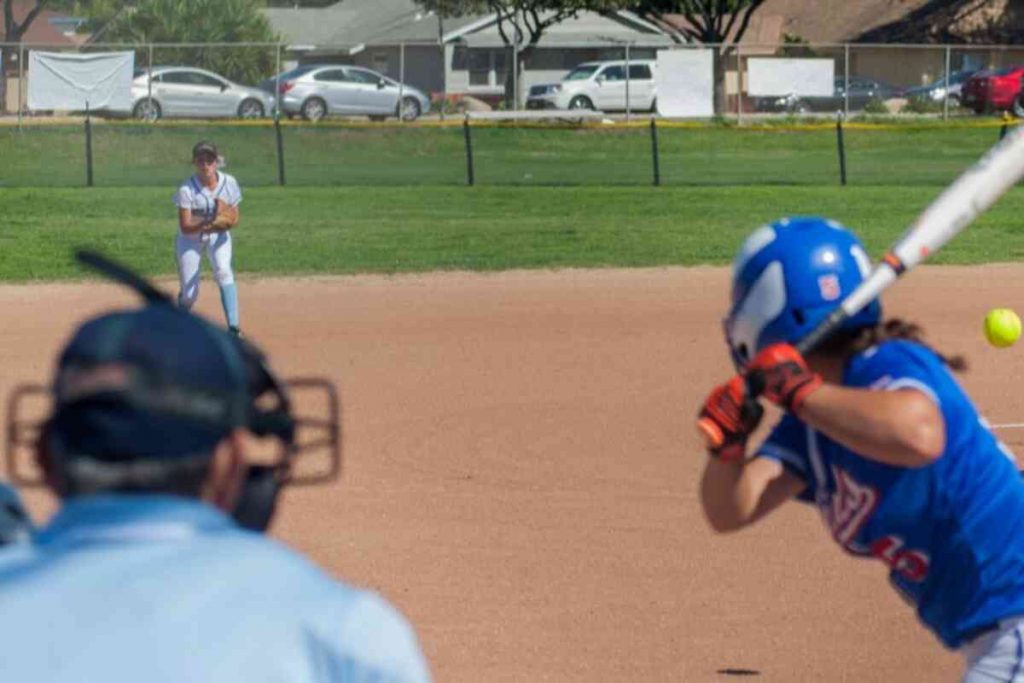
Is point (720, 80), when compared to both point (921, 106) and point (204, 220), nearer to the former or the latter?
point (921, 106)

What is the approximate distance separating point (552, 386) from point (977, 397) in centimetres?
299

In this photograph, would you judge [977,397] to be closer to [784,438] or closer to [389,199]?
[784,438]

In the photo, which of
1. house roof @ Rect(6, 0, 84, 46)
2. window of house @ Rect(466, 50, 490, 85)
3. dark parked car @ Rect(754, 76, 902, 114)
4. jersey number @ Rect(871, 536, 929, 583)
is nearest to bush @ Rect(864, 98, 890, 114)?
dark parked car @ Rect(754, 76, 902, 114)

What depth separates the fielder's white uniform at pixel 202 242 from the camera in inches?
608

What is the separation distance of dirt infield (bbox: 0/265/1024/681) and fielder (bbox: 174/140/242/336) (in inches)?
30.3

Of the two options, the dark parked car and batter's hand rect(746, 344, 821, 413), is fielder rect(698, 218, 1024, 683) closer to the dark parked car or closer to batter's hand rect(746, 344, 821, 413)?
batter's hand rect(746, 344, 821, 413)

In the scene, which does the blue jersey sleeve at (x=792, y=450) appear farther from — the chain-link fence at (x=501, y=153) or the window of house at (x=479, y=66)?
the window of house at (x=479, y=66)

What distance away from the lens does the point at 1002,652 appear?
394 cm

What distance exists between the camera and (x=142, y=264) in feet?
67.7

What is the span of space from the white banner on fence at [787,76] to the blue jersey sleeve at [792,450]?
37.8 metres

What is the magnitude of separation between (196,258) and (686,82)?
27.1 meters

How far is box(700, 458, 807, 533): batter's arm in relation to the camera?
4.13 meters

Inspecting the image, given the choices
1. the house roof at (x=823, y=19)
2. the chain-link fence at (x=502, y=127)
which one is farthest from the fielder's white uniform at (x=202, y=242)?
the house roof at (x=823, y=19)

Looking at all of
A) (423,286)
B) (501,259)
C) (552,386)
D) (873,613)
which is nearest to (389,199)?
(501,259)
